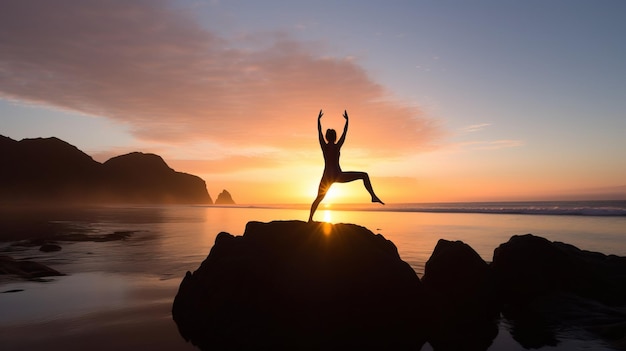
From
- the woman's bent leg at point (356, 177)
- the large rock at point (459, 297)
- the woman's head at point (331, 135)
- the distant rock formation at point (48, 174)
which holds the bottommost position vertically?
the large rock at point (459, 297)

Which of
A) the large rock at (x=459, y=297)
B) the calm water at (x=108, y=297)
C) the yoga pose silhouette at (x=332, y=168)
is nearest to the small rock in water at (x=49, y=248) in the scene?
the calm water at (x=108, y=297)

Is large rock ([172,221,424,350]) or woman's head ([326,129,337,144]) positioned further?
woman's head ([326,129,337,144])

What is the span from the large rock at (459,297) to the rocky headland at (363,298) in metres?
0.03

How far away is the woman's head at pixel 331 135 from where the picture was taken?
10.7m

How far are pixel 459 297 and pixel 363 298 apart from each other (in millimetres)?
4434

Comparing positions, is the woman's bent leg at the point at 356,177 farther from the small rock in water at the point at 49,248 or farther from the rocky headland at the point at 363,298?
the small rock in water at the point at 49,248

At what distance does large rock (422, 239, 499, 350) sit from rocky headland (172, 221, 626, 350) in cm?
3

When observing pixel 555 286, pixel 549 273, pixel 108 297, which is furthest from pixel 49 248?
pixel 555 286

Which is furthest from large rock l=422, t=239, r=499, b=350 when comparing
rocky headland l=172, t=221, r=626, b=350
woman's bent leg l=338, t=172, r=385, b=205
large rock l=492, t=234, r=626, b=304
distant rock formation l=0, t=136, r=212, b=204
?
distant rock formation l=0, t=136, r=212, b=204

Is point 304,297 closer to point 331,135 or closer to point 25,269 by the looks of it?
point 331,135

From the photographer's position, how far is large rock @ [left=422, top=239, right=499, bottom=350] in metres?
9.42

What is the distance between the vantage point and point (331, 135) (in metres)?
10.8

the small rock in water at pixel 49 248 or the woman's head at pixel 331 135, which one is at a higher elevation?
the woman's head at pixel 331 135

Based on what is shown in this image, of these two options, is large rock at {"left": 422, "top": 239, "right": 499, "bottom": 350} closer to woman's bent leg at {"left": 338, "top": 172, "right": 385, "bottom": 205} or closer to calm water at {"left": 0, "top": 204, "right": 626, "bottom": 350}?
calm water at {"left": 0, "top": 204, "right": 626, "bottom": 350}
